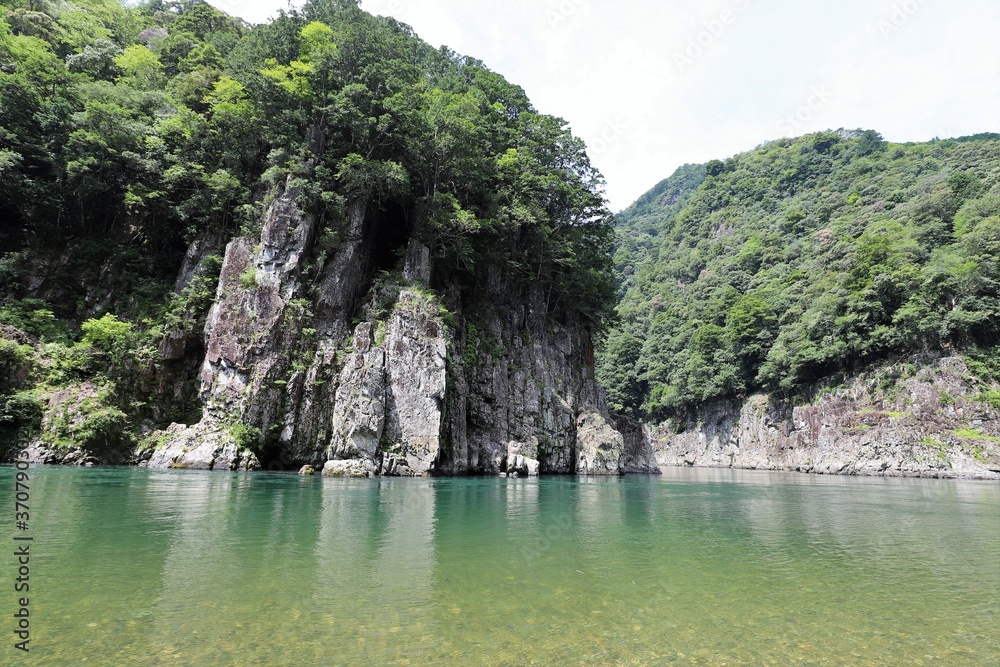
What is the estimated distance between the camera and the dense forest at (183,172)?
27.4 m

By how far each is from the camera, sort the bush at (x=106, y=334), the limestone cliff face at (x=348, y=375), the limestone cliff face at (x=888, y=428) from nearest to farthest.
A: 1. the limestone cliff face at (x=348, y=375)
2. the bush at (x=106, y=334)
3. the limestone cliff face at (x=888, y=428)

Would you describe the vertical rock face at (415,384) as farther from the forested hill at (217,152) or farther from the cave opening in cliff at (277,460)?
the forested hill at (217,152)

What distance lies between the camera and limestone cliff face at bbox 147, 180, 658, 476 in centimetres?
2627

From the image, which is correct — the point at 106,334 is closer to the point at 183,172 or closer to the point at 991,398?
the point at 183,172

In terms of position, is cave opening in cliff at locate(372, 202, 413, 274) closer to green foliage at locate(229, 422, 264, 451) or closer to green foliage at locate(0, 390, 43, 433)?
green foliage at locate(229, 422, 264, 451)

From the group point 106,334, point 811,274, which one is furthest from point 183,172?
point 811,274

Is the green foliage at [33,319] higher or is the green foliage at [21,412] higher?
the green foliage at [33,319]

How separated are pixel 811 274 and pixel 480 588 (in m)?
74.8

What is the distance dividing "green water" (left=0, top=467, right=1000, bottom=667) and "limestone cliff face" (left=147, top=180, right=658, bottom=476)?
41.8 feet

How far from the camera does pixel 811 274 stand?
67.9 metres

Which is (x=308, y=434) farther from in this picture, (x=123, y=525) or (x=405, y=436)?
(x=123, y=525)

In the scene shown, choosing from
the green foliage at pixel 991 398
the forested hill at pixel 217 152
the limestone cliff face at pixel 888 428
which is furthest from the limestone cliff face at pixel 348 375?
the green foliage at pixel 991 398

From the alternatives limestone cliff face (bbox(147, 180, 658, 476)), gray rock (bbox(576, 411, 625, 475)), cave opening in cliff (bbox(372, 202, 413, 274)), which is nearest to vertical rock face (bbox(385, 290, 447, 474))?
limestone cliff face (bbox(147, 180, 658, 476))

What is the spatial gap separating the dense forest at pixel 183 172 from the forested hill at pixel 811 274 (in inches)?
1448
